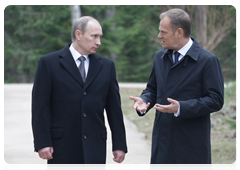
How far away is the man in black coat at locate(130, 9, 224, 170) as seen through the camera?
133 inches

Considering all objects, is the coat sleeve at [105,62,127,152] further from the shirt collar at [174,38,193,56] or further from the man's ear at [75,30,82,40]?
the shirt collar at [174,38,193,56]

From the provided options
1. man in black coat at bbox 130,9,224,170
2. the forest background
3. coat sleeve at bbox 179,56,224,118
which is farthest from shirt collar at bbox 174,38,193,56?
the forest background

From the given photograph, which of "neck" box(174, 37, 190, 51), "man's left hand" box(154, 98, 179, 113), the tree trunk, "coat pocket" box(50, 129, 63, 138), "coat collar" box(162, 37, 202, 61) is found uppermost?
the tree trunk

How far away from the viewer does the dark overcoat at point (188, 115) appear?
3.36 metres

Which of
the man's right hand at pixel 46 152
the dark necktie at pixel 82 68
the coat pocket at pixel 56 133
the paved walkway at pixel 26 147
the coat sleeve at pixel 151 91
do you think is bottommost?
the paved walkway at pixel 26 147

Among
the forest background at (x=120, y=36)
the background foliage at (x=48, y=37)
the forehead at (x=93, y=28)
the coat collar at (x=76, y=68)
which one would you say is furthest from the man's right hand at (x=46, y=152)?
the background foliage at (x=48, y=37)

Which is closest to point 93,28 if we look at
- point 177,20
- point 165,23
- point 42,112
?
point 165,23

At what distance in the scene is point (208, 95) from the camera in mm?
3379

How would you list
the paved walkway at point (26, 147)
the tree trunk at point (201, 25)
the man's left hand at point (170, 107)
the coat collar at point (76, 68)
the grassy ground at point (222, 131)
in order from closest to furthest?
the man's left hand at point (170, 107) → the coat collar at point (76, 68) → the paved walkway at point (26, 147) → the grassy ground at point (222, 131) → the tree trunk at point (201, 25)

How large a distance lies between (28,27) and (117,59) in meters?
8.29

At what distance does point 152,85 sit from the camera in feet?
12.8

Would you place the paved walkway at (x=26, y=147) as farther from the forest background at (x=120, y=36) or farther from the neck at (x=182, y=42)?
the neck at (x=182, y=42)

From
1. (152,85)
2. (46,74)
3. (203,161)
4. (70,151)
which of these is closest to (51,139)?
(70,151)

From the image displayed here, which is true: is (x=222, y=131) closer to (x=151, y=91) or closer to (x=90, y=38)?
(x=151, y=91)
